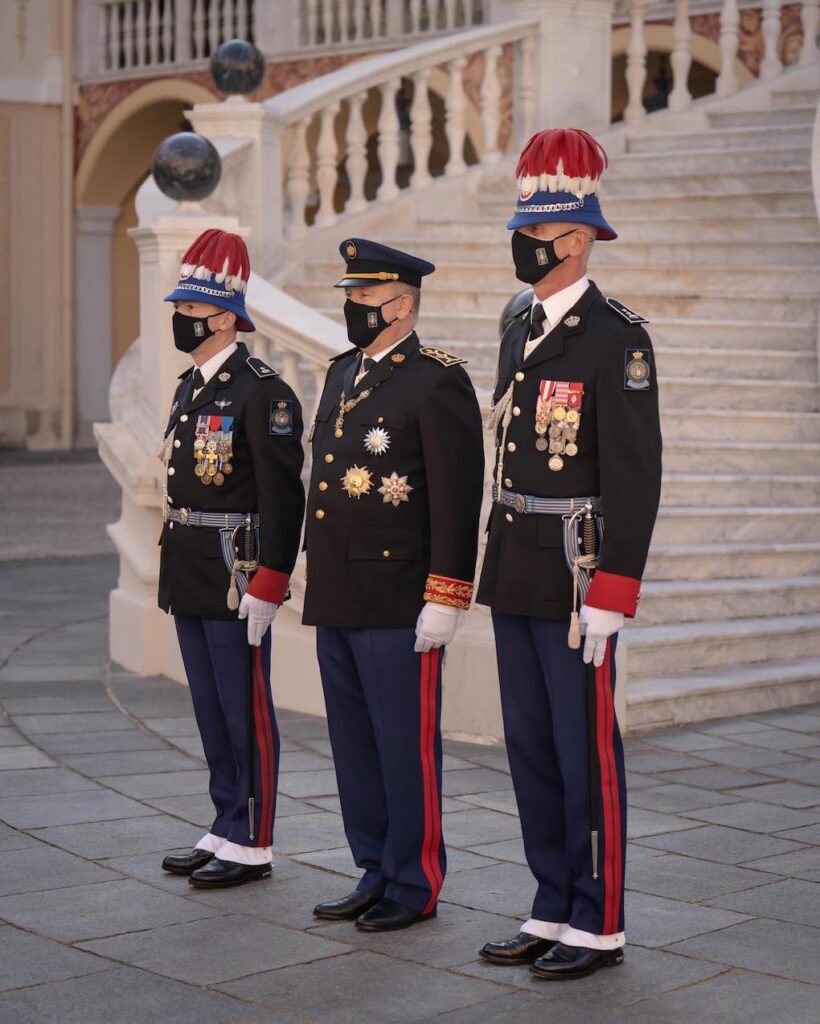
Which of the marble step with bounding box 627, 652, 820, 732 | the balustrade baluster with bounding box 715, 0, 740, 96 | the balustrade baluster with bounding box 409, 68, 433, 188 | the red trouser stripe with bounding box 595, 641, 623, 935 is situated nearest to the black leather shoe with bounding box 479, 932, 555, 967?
the red trouser stripe with bounding box 595, 641, 623, 935

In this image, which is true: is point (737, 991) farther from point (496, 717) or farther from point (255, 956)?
point (496, 717)

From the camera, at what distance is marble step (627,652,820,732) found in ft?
20.4

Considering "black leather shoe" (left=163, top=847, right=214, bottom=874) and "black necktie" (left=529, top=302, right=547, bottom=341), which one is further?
"black leather shoe" (left=163, top=847, right=214, bottom=874)

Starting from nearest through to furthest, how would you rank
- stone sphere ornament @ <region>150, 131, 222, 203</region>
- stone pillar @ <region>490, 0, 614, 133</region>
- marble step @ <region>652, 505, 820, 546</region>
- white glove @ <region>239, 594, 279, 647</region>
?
white glove @ <region>239, 594, 279, 647</region> → stone sphere ornament @ <region>150, 131, 222, 203</region> → marble step @ <region>652, 505, 820, 546</region> → stone pillar @ <region>490, 0, 614, 133</region>

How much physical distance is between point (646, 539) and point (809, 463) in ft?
13.3

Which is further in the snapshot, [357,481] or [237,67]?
[237,67]

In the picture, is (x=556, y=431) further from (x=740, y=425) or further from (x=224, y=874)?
(x=740, y=425)

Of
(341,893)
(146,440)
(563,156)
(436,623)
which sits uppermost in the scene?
(563,156)

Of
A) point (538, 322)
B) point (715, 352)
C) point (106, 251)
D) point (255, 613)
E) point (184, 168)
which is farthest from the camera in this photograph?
point (106, 251)

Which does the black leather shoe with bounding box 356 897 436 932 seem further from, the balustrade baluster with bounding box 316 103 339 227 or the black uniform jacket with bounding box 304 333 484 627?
the balustrade baluster with bounding box 316 103 339 227

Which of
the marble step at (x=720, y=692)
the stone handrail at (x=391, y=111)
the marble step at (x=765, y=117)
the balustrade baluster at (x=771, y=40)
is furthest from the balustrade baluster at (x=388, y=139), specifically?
the marble step at (x=720, y=692)

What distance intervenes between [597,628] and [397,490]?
62 centimetres

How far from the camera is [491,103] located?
9.74 m

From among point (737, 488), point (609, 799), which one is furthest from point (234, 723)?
point (737, 488)
